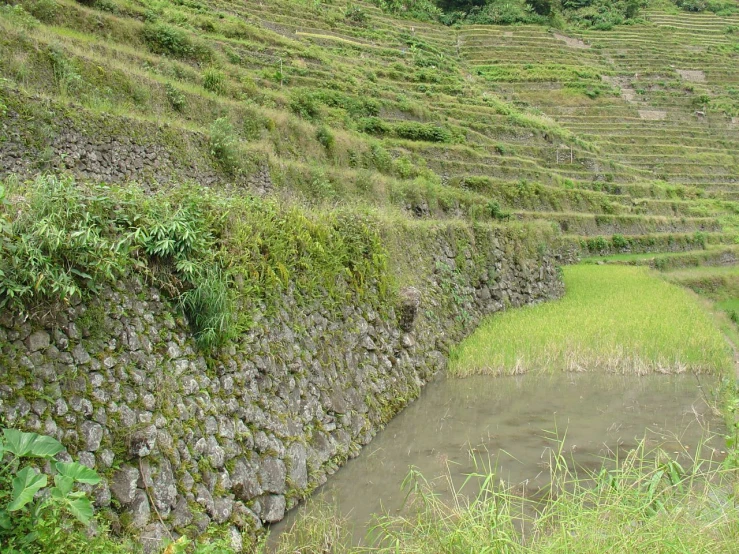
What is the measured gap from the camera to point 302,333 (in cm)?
715

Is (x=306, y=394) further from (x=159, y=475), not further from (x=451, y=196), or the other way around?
(x=451, y=196)

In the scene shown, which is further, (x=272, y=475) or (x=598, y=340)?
(x=598, y=340)

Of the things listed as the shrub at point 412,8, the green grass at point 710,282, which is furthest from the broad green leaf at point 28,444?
the shrub at point 412,8

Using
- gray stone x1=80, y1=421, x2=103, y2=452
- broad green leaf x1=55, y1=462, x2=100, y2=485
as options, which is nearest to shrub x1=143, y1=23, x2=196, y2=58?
gray stone x1=80, y1=421, x2=103, y2=452

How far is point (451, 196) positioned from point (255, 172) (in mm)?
8974

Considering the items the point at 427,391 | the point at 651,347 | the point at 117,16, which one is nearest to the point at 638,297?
the point at 651,347

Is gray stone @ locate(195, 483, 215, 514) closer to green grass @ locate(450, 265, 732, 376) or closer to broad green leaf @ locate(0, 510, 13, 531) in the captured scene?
broad green leaf @ locate(0, 510, 13, 531)

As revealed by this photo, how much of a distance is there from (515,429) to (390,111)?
22990 mm

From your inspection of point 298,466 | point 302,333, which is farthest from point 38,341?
point 302,333

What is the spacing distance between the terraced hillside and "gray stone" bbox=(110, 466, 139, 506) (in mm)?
4774

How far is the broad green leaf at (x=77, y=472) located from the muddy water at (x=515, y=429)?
2344mm

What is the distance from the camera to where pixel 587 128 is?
43656 millimetres

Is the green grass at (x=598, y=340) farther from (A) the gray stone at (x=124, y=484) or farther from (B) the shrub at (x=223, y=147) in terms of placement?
(A) the gray stone at (x=124, y=484)

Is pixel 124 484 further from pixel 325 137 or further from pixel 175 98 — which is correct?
pixel 325 137
